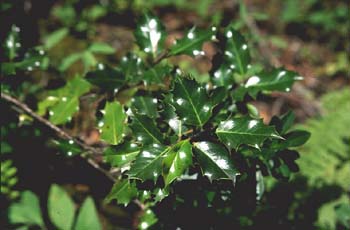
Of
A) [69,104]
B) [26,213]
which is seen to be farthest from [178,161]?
[26,213]

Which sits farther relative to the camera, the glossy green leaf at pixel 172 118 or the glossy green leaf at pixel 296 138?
the glossy green leaf at pixel 296 138

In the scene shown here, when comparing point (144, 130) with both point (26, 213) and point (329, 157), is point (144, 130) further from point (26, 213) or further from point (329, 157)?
point (329, 157)

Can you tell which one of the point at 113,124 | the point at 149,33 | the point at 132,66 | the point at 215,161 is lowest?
the point at 215,161

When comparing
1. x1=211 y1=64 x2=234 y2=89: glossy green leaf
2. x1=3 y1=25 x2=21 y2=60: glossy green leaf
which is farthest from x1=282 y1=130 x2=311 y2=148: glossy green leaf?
x1=3 y1=25 x2=21 y2=60: glossy green leaf

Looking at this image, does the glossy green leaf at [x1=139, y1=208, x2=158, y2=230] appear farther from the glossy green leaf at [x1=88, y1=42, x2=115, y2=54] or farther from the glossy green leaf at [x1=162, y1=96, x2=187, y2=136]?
the glossy green leaf at [x1=88, y1=42, x2=115, y2=54]

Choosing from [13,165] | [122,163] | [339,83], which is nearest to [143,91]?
[122,163]

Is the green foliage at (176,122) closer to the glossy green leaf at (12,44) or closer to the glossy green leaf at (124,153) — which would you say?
the glossy green leaf at (124,153)

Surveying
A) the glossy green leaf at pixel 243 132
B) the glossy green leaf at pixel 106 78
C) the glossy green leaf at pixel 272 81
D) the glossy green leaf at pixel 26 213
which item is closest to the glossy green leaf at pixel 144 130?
the glossy green leaf at pixel 243 132
